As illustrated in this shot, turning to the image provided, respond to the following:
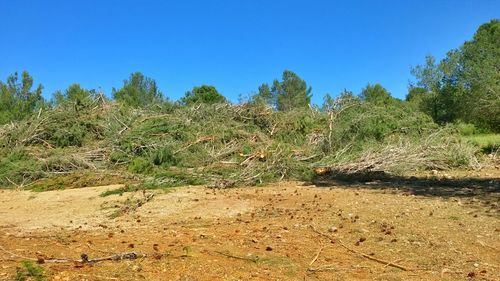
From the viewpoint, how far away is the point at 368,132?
11859 mm

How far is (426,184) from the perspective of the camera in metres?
8.70

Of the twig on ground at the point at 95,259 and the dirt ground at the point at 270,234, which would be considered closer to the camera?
the dirt ground at the point at 270,234

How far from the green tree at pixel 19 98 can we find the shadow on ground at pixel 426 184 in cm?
1592

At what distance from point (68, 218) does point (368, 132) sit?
307 inches

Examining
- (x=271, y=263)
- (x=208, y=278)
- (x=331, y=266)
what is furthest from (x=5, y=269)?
(x=331, y=266)

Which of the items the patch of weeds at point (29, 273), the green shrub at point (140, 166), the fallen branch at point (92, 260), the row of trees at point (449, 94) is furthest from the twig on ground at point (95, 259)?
the row of trees at point (449, 94)

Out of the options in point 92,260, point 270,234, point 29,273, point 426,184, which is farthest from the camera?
point 426,184

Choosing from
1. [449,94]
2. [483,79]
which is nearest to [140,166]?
[483,79]

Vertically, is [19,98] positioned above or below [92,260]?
above

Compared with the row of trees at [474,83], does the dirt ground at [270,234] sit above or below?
below

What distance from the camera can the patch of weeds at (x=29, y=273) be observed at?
344 centimetres

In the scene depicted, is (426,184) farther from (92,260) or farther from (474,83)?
(474,83)

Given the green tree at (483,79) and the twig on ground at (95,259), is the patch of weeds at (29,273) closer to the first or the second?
the twig on ground at (95,259)

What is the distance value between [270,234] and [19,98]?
21.7 metres
